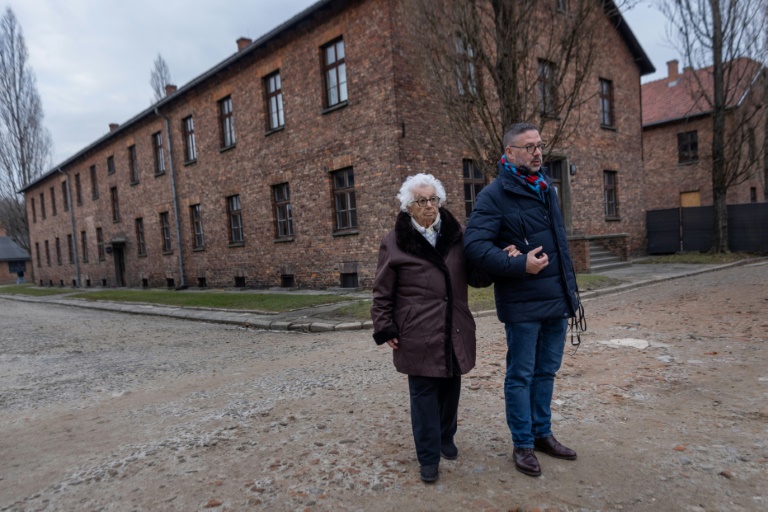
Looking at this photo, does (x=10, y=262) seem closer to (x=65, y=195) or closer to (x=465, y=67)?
(x=65, y=195)

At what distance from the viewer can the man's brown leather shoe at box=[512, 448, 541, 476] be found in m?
2.81

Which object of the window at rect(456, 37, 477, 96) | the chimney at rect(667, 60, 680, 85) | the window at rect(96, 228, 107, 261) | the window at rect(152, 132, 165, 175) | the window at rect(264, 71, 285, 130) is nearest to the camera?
the window at rect(456, 37, 477, 96)

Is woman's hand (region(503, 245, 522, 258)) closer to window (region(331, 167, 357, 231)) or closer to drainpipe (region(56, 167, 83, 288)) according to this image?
window (region(331, 167, 357, 231))

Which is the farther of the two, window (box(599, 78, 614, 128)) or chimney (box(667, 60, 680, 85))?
chimney (box(667, 60, 680, 85))

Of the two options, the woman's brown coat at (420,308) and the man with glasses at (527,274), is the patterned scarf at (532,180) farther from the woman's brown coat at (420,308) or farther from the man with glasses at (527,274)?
the woman's brown coat at (420,308)

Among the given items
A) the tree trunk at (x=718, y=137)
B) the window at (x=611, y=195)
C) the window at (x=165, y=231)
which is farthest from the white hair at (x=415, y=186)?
the window at (x=165, y=231)

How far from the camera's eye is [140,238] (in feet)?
77.6

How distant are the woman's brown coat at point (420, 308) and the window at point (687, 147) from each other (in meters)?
28.9

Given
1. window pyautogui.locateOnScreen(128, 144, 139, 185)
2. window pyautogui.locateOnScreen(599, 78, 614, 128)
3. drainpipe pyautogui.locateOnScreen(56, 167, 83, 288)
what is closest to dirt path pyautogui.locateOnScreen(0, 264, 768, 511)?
window pyautogui.locateOnScreen(599, 78, 614, 128)

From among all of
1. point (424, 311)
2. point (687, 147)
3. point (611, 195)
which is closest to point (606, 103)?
point (611, 195)

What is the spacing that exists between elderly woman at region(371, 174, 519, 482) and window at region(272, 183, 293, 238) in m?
12.7

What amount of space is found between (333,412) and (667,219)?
1949cm

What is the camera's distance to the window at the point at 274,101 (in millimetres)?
15195

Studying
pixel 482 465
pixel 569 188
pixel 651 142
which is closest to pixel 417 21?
pixel 569 188
